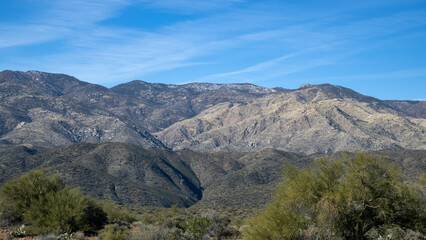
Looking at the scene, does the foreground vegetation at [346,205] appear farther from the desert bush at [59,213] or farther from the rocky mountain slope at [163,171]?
the rocky mountain slope at [163,171]

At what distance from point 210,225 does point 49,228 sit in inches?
391

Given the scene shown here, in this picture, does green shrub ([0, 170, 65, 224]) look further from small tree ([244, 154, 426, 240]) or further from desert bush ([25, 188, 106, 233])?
small tree ([244, 154, 426, 240])

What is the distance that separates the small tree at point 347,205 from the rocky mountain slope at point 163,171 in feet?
226

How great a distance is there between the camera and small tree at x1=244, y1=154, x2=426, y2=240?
18641mm

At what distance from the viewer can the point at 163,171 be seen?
157 meters

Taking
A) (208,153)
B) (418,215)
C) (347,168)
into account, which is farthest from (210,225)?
(208,153)

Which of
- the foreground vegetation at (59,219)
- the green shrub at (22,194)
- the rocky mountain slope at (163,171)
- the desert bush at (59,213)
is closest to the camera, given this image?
the foreground vegetation at (59,219)

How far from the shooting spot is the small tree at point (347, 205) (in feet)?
61.2

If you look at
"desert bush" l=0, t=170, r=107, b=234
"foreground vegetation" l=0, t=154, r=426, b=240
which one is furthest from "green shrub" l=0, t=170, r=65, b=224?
"foreground vegetation" l=0, t=154, r=426, b=240

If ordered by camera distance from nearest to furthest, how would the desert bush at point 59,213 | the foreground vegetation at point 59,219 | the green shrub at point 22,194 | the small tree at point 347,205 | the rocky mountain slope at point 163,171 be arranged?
the small tree at point 347,205, the foreground vegetation at point 59,219, the desert bush at point 59,213, the green shrub at point 22,194, the rocky mountain slope at point 163,171

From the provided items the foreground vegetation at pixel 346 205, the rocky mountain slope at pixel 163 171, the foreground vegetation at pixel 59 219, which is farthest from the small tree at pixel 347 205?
the rocky mountain slope at pixel 163 171

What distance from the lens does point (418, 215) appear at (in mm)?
19016

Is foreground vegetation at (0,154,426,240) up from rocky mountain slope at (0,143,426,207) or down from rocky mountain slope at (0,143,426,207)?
up

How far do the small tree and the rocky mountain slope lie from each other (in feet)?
226
